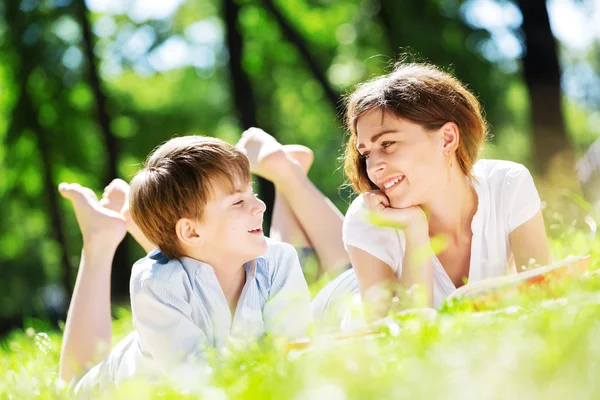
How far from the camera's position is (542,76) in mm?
7270

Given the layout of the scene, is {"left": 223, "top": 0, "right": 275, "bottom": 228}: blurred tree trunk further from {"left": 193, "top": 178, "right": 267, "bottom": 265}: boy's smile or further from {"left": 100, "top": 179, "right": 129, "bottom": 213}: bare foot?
{"left": 193, "top": 178, "right": 267, "bottom": 265}: boy's smile

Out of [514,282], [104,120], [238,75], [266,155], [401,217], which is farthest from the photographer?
[104,120]

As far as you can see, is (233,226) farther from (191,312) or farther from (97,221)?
(97,221)

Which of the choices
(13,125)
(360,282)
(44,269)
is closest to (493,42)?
(13,125)

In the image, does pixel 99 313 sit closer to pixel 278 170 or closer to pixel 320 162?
pixel 278 170

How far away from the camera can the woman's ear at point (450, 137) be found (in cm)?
305

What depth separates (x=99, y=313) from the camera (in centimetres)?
336

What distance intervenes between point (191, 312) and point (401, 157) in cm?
103

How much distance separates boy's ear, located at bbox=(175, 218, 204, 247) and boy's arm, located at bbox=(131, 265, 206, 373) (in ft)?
0.47

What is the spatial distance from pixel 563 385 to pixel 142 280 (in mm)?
1793

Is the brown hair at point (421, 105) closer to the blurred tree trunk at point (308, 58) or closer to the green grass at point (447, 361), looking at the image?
the green grass at point (447, 361)

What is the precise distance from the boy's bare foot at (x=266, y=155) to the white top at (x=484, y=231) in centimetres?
89

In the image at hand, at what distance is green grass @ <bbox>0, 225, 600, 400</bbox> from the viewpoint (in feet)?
3.96

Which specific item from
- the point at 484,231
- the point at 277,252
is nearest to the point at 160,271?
the point at 277,252
